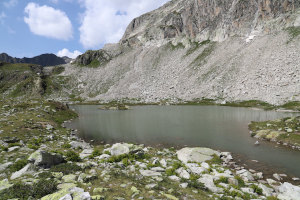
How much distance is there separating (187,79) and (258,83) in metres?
44.5

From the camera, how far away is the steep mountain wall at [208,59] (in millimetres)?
89375

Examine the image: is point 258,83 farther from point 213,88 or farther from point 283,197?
point 283,197

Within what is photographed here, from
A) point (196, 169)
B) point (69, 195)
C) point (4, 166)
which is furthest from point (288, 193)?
Answer: point (4, 166)

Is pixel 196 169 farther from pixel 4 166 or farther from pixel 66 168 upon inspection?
pixel 4 166

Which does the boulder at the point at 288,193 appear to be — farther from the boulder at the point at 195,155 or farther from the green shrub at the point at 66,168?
the green shrub at the point at 66,168

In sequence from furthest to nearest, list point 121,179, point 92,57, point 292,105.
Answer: point 92,57
point 292,105
point 121,179

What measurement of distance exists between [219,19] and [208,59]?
135ft

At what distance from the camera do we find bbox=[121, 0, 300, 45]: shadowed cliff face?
11406 centimetres

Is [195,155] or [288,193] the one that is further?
[195,155]

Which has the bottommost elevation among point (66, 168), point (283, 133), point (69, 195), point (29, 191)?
point (283, 133)

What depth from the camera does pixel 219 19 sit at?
143 meters

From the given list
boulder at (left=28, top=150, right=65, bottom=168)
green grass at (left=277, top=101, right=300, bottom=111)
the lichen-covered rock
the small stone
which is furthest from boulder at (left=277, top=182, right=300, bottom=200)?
the lichen-covered rock

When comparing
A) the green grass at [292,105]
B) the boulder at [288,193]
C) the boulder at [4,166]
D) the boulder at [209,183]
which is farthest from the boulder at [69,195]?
the green grass at [292,105]

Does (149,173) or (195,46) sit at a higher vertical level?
(195,46)
